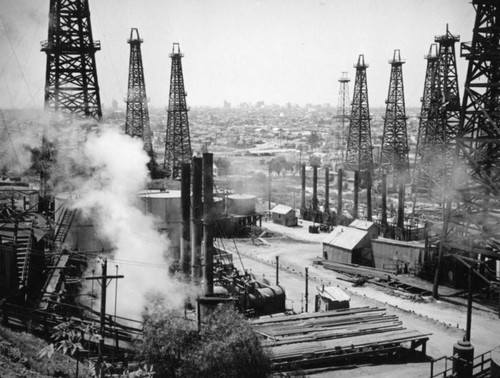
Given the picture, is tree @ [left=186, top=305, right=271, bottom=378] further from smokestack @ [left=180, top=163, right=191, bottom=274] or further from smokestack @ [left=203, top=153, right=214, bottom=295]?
smokestack @ [left=180, top=163, right=191, bottom=274]

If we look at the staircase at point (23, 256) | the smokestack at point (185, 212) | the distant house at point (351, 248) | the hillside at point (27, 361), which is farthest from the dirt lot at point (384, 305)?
the staircase at point (23, 256)

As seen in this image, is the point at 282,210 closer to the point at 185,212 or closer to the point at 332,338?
the point at 185,212

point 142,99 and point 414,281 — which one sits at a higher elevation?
point 142,99

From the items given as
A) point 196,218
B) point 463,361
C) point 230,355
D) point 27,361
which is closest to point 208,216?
point 196,218

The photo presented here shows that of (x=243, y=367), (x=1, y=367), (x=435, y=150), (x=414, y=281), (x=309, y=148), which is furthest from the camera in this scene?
(x=309, y=148)

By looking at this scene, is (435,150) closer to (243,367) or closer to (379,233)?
(379,233)

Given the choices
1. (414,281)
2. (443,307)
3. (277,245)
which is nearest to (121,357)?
(443,307)

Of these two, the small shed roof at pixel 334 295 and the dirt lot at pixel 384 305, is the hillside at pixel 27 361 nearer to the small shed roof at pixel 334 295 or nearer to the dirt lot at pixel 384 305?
the dirt lot at pixel 384 305
